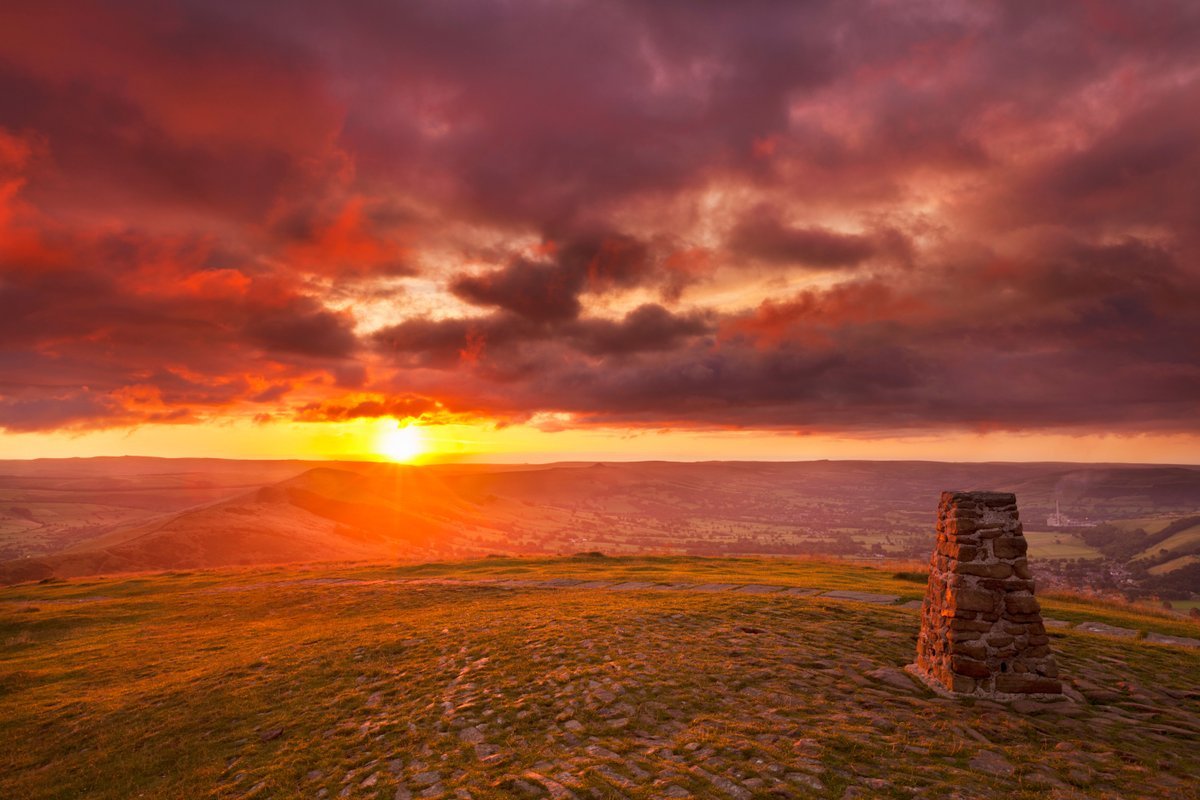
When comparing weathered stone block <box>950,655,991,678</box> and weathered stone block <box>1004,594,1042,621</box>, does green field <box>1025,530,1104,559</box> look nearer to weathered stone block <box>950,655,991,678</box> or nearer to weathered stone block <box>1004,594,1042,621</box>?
weathered stone block <box>1004,594,1042,621</box>

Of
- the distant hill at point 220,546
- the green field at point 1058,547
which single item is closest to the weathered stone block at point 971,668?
the distant hill at point 220,546

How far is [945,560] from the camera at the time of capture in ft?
46.9

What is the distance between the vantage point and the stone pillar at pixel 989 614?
1307cm

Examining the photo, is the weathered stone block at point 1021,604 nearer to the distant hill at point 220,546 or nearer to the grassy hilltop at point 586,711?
the grassy hilltop at point 586,711

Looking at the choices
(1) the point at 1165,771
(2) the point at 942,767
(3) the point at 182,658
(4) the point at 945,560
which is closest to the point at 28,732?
(3) the point at 182,658

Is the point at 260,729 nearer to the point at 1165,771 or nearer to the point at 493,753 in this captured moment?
the point at 493,753

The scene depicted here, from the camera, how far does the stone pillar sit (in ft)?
42.9

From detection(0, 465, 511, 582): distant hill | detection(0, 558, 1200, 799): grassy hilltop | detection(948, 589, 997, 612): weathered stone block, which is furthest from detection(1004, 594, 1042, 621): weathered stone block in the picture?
detection(0, 465, 511, 582): distant hill

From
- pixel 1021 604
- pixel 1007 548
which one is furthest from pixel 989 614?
pixel 1007 548

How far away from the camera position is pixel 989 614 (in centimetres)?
1327

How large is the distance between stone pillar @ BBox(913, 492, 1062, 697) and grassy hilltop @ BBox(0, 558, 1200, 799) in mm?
679

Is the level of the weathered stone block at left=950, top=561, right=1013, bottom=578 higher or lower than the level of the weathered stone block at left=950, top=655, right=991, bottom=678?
higher

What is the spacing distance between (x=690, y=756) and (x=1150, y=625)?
24037 mm

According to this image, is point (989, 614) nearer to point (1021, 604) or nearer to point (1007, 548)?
point (1021, 604)
